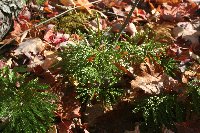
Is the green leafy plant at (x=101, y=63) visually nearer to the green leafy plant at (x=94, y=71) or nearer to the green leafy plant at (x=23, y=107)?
the green leafy plant at (x=94, y=71)

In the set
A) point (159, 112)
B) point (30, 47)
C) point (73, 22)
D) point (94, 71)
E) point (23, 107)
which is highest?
point (73, 22)

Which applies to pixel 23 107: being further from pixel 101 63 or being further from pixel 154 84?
pixel 154 84

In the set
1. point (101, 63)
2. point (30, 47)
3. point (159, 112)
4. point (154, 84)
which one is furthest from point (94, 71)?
point (30, 47)

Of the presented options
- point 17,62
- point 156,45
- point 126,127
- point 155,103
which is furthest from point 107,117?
point 17,62

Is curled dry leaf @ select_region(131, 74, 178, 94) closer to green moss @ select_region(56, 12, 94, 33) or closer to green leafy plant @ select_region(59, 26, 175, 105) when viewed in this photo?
green leafy plant @ select_region(59, 26, 175, 105)

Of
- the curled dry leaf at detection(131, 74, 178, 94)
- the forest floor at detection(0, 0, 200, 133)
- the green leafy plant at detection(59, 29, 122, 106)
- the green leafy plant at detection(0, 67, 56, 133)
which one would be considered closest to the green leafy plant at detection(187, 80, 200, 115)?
the forest floor at detection(0, 0, 200, 133)

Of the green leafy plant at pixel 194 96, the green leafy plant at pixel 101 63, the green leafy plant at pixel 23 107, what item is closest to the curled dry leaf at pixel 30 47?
the green leafy plant at pixel 101 63

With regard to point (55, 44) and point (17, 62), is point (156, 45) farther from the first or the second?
point (17, 62)
